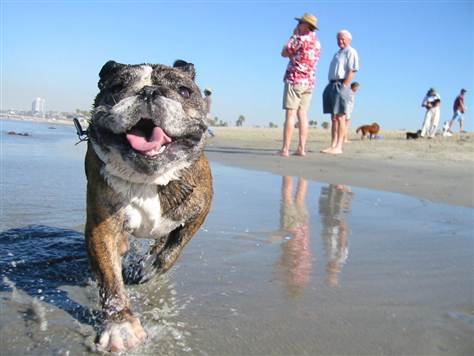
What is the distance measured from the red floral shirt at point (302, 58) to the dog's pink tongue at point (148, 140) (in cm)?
804

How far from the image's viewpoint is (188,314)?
260 cm

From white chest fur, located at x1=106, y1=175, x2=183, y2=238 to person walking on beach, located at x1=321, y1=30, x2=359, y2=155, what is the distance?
8.46 metres

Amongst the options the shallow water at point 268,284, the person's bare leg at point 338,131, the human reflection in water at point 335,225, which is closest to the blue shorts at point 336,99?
the person's bare leg at point 338,131

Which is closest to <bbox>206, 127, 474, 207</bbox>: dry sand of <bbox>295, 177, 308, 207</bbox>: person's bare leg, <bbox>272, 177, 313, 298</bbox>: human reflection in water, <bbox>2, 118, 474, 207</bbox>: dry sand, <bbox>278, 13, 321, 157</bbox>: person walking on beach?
<bbox>2, 118, 474, 207</bbox>: dry sand

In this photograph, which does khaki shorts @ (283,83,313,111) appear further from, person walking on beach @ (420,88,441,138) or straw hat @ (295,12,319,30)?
person walking on beach @ (420,88,441,138)

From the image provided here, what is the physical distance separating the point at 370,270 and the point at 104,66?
2.14 meters

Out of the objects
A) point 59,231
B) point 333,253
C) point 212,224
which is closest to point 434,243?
point 333,253

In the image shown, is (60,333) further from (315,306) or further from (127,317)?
(315,306)

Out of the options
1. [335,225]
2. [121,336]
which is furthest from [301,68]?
[121,336]

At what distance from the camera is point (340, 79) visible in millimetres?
10992

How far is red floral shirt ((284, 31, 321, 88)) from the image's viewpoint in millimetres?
10219

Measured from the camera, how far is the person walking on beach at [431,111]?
20.3m

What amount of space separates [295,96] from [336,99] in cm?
106

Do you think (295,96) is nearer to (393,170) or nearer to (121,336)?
(393,170)
